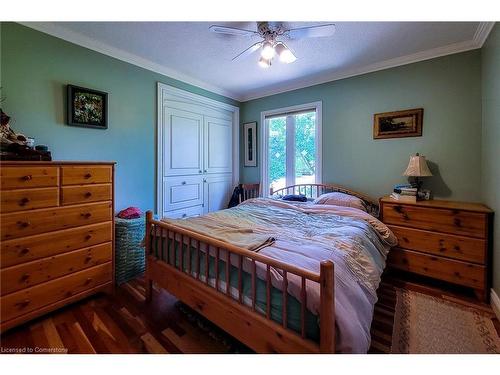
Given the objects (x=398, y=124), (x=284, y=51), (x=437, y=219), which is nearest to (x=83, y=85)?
(x=284, y=51)

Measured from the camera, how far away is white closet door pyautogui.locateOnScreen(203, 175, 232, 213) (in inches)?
151

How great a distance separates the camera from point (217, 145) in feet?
13.0

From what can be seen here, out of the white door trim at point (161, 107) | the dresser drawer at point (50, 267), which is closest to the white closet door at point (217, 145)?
the white door trim at point (161, 107)

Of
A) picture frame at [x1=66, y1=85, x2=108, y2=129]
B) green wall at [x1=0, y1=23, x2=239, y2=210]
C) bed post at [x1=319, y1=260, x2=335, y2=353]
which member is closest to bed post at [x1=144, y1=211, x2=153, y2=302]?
green wall at [x1=0, y1=23, x2=239, y2=210]

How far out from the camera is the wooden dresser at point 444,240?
79.7 inches

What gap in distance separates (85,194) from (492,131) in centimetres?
360

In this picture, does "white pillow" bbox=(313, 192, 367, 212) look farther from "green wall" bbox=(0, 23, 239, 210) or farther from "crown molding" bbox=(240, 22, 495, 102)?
"green wall" bbox=(0, 23, 239, 210)

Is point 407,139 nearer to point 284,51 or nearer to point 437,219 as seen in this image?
point 437,219

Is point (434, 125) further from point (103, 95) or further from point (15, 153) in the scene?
point (15, 153)

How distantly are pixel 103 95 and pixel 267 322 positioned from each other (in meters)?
2.73

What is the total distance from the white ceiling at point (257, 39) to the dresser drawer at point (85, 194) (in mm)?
1532

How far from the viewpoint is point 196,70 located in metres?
3.10

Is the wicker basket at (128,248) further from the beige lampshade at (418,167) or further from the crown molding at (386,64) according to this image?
the beige lampshade at (418,167)

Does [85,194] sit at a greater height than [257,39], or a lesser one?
lesser
